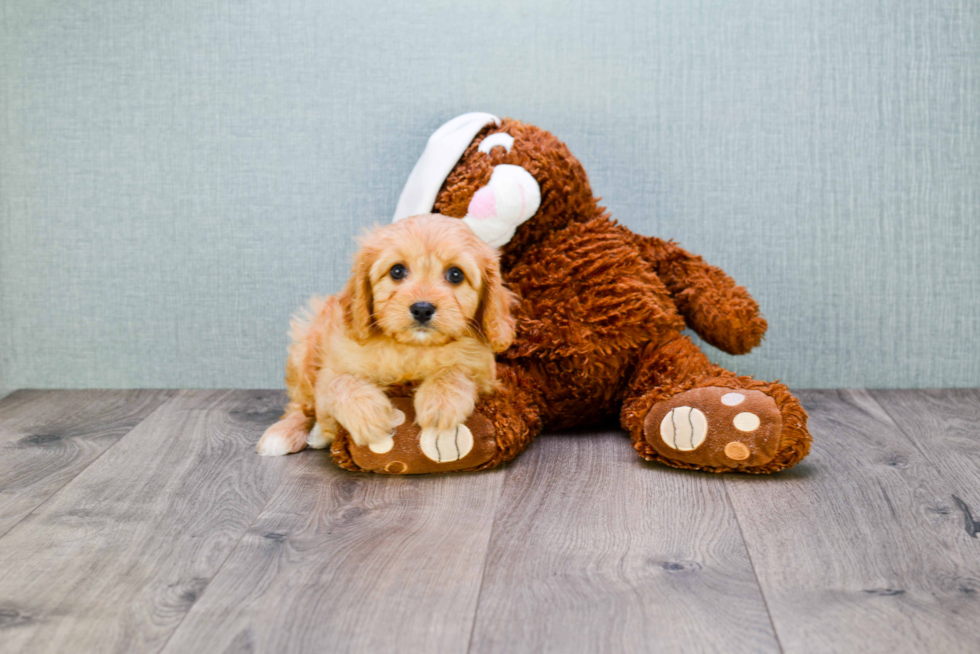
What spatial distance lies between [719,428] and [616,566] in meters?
0.40

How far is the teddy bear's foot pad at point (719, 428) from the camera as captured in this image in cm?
142

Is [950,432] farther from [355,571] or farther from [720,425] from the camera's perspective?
[355,571]

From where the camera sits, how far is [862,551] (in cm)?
116

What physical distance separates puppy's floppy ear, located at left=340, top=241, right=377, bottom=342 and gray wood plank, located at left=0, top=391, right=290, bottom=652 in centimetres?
31

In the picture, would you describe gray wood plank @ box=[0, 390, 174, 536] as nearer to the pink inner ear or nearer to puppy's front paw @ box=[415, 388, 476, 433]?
puppy's front paw @ box=[415, 388, 476, 433]

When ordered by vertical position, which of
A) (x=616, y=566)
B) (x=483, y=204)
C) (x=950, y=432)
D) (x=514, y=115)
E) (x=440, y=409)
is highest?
(x=514, y=115)

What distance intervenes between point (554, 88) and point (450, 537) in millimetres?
1144

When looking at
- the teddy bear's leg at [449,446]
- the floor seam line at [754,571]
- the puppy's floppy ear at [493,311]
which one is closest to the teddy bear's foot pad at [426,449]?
the teddy bear's leg at [449,446]

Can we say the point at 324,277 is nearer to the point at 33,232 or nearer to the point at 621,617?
the point at 33,232

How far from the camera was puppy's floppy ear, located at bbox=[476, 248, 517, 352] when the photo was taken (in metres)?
1.46

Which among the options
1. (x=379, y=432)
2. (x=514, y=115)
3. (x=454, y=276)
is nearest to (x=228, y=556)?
(x=379, y=432)

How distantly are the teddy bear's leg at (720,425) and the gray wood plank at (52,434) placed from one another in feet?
3.34

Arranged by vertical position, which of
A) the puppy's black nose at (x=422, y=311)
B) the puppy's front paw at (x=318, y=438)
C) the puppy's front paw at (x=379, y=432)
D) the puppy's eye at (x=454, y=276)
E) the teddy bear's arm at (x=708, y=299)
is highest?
the puppy's eye at (x=454, y=276)

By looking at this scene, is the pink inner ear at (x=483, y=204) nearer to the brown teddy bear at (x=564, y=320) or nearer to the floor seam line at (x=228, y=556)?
the brown teddy bear at (x=564, y=320)
